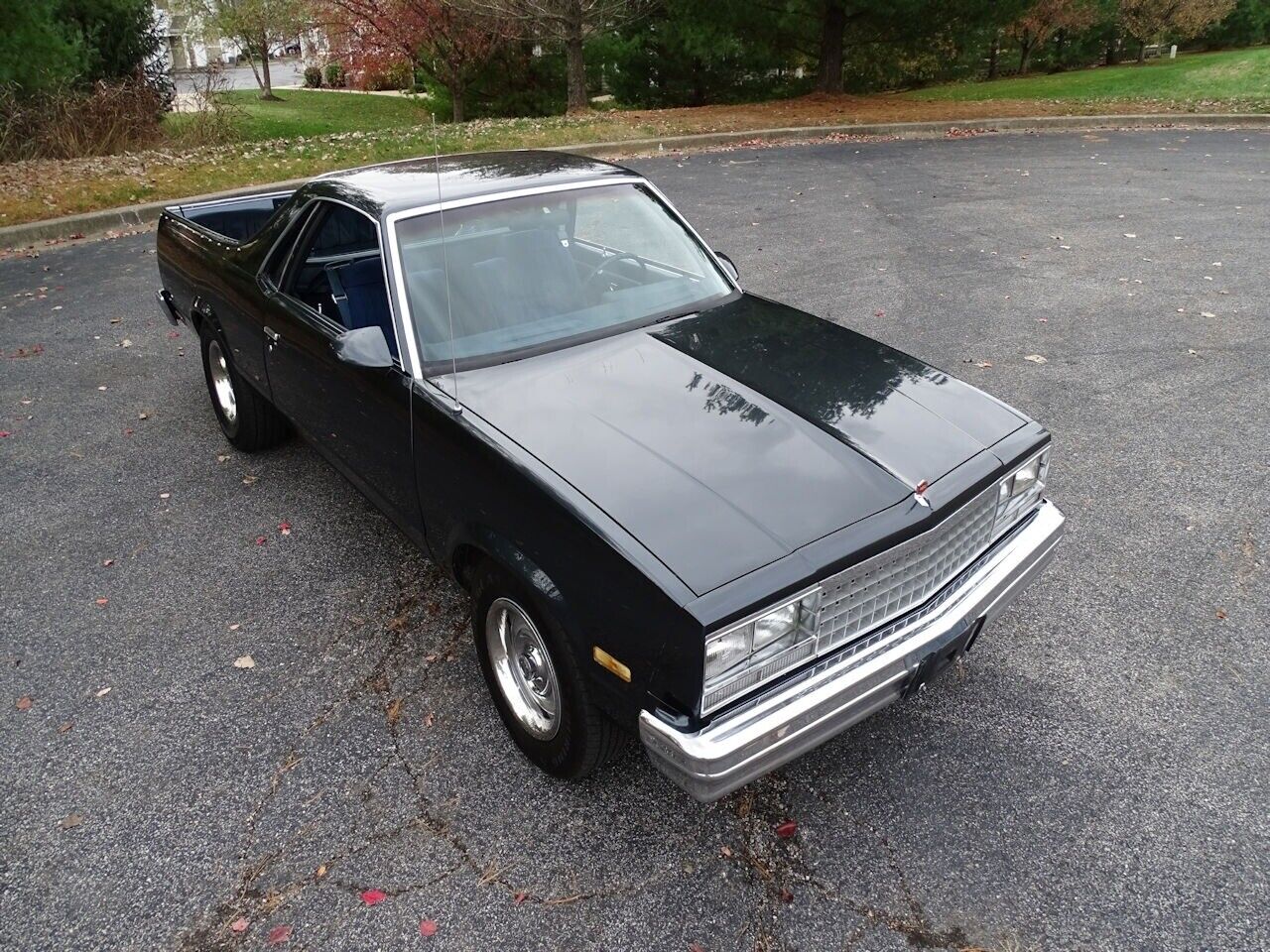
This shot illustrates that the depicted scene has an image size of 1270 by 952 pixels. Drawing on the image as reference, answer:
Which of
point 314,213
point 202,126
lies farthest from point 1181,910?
point 202,126

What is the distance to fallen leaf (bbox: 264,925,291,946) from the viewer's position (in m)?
2.41

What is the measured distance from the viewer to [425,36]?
902 inches

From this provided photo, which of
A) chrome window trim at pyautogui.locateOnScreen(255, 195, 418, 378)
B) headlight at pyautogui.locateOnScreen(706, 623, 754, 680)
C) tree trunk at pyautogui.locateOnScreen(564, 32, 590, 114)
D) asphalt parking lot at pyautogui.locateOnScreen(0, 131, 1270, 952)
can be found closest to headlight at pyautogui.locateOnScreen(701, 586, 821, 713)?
headlight at pyautogui.locateOnScreen(706, 623, 754, 680)

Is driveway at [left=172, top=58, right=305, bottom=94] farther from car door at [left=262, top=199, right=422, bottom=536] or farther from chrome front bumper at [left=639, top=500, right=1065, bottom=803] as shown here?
chrome front bumper at [left=639, top=500, right=1065, bottom=803]

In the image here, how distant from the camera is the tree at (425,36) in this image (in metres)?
22.1

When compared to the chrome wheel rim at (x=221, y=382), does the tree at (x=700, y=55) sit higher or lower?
higher

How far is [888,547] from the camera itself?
246 centimetres

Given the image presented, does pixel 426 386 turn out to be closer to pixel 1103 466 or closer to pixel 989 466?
pixel 989 466

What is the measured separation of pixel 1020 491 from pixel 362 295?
2.71 meters

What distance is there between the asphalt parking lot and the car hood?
97 cm

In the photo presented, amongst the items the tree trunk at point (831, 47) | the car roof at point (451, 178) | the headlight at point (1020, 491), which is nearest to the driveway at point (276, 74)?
the tree trunk at point (831, 47)

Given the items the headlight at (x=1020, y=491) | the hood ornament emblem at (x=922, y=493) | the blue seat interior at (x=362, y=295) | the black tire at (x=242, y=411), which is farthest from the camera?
the black tire at (x=242, y=411)

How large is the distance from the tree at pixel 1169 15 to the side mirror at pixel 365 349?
3678cm

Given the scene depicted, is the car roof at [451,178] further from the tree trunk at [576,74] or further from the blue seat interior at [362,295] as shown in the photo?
the tree trunk at [576,74]
